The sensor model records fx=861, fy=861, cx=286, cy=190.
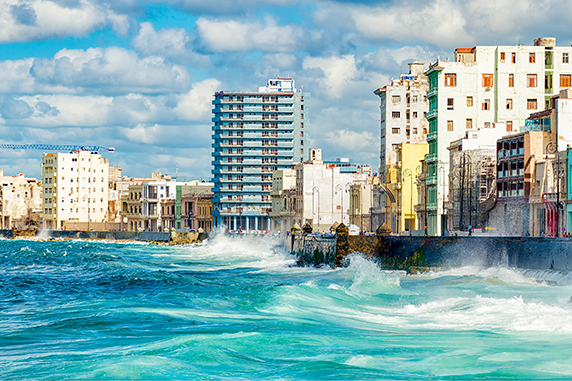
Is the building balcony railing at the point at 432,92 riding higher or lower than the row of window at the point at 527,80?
lower

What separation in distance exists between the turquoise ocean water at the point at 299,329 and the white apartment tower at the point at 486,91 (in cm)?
3814

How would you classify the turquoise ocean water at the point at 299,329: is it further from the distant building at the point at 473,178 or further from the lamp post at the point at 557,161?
the distant building at the point at 473,178

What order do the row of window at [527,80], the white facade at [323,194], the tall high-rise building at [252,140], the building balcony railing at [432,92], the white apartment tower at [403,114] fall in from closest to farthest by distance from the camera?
the row of window at [527,80]
the building balcony railing at [432,92]
the white apartment tower at [403,114]
the white facade at [323,194]
the tall high-rise building at [252,140]

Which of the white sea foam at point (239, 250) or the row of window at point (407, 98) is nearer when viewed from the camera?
the white sea foam at point (239, 250)

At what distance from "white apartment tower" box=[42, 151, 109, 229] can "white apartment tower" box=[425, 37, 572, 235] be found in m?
118

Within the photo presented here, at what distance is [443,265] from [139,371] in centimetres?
3178

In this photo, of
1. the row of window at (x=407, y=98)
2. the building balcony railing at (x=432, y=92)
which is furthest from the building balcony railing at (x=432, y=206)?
the row of window at (x=407, y=98)

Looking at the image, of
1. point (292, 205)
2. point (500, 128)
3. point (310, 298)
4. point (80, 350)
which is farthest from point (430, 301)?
point (292, 205)

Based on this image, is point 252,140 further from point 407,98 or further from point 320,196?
point 407,98

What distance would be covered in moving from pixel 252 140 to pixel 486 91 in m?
92.3

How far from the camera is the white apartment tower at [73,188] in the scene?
187125 millimetres

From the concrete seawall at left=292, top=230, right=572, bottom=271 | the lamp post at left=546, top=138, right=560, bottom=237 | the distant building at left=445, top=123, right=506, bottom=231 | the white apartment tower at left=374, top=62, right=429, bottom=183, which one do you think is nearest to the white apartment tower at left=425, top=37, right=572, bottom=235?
A: the distant building at left=445, top=123, right=506, bottom=231

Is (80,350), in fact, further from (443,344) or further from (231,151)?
(231,151)

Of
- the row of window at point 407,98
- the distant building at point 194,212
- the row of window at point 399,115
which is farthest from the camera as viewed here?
the distant building at point 194,212
